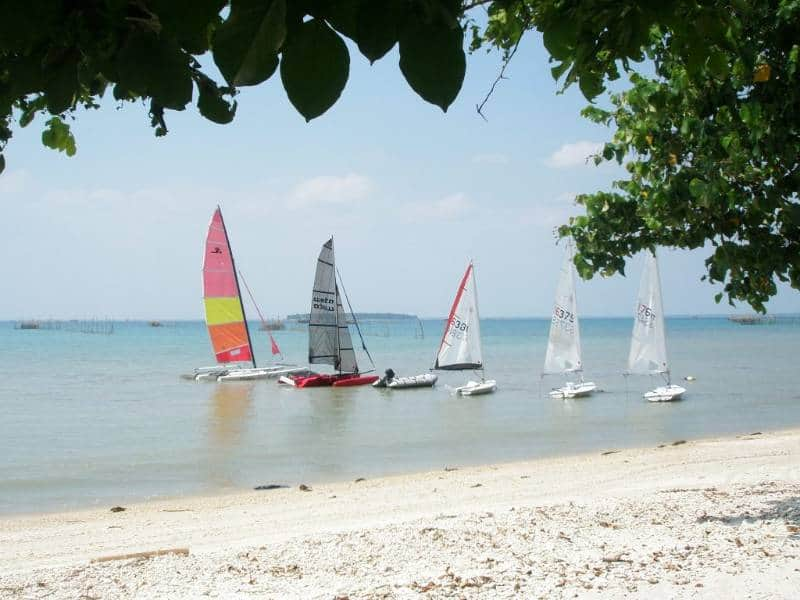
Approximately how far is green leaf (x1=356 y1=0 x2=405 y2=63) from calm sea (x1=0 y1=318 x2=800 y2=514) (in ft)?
38.3

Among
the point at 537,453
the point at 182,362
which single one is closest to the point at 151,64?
the point at 537,453

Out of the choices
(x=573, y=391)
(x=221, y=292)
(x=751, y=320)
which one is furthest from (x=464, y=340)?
(x=751, y=320)

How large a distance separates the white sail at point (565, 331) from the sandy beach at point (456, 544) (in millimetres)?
15799

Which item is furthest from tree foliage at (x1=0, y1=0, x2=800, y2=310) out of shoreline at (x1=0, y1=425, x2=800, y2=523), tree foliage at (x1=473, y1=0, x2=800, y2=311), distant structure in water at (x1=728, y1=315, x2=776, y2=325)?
distant structure in water at (x1=728, y1=315, x2=776, y2=325)

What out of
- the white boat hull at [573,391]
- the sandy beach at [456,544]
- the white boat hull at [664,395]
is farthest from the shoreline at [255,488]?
the white boat hull at [573,391]

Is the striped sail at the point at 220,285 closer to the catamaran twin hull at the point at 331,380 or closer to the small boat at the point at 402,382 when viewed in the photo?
the catamaran twin hull at the point at 331,380

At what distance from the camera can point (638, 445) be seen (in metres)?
16.1

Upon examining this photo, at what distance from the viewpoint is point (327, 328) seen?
30797 millimetres

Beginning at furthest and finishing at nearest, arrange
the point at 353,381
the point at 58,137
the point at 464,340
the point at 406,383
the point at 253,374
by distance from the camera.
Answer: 1. the point at 253,374
2. the point at 353,381
3. the point at 406,383
4. the point at 464,340
5. the point at 58,137

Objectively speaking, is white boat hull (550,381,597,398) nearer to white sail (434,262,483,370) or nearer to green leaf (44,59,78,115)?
white sail (434,262,483,370)

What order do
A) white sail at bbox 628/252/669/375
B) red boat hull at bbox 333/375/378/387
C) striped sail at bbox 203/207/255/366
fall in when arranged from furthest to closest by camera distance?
1. red boat hull at bbox 333/375/378/387
2. striped sail at bbox 203/207/255/366
3. white sail at bbox 628/252/669/375

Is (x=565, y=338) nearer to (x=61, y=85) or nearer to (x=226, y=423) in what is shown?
(x=226, y=423)

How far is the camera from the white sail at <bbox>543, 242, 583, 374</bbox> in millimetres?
25592

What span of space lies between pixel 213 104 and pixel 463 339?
1091 inches
